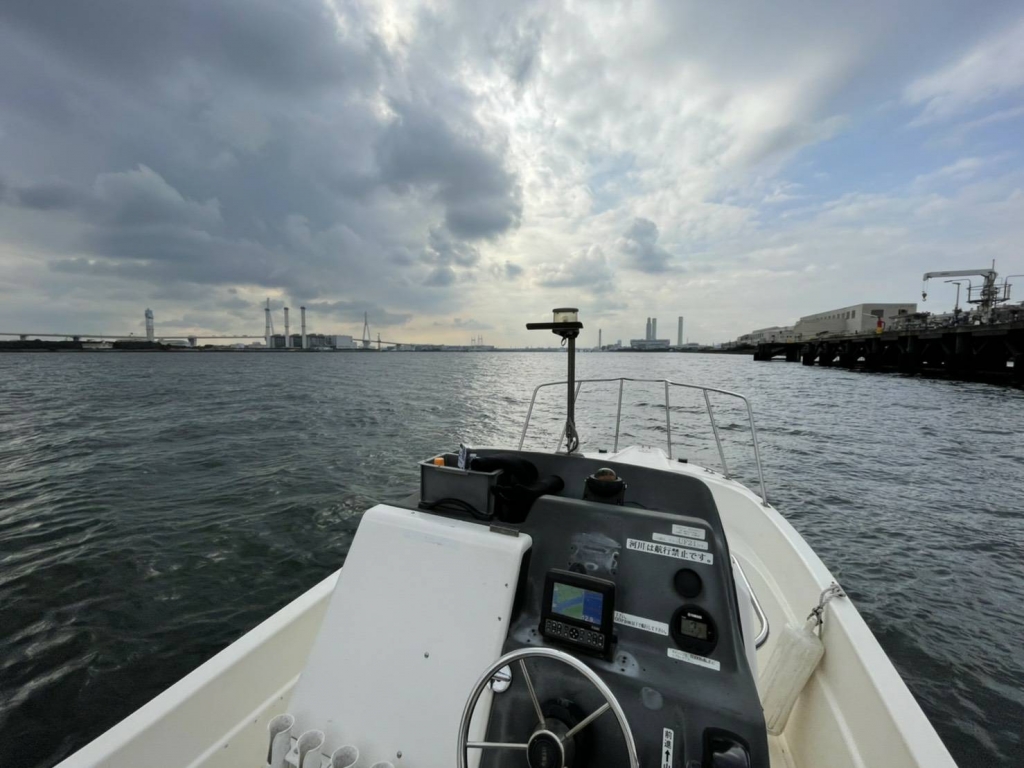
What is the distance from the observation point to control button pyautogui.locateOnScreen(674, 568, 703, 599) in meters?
1.77

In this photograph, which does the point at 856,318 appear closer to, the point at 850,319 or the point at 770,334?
the point at 850,319

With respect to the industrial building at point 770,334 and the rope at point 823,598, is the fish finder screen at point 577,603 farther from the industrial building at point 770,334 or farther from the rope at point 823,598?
the industrial building at point 770,334

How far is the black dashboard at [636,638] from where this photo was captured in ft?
4.91

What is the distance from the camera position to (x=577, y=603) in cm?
170

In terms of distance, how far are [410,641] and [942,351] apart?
43999 millimetres

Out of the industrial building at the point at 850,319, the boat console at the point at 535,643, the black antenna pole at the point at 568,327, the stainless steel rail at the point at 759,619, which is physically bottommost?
the stainless steel rail at the point at 759,619

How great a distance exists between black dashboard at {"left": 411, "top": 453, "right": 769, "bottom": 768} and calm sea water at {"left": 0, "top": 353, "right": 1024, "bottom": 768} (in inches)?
123

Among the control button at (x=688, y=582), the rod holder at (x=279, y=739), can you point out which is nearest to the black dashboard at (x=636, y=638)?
the control button at (x=688, y=582)

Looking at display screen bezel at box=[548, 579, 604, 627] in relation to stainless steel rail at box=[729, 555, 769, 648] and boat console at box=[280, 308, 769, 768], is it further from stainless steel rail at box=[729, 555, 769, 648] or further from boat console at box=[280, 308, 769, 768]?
stainless steel rail at box=[729, 555, 769, 648]

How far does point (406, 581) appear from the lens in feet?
6.12

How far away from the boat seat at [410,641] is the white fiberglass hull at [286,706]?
120 millimetres

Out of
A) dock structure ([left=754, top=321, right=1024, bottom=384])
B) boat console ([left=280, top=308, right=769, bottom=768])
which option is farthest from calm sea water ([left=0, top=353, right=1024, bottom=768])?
dock structure ([left=754, top=321, right=1024, bottom=384])

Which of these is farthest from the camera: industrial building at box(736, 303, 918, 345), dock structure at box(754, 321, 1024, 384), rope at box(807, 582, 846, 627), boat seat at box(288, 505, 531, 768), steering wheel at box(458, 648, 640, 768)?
industrial building at box(736, 303, 918, 345)

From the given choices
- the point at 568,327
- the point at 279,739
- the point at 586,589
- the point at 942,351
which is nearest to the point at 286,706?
the point at 279,739
